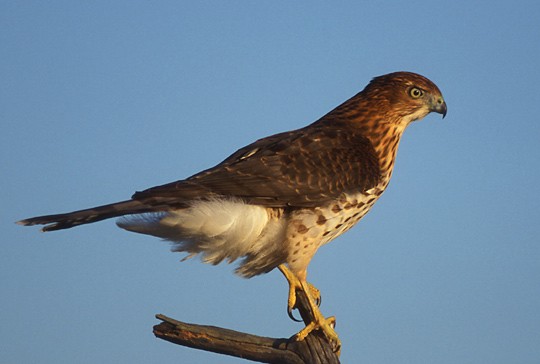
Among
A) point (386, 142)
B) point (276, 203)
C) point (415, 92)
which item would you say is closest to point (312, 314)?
point (276, 203)

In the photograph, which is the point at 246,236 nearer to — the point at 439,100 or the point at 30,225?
the point at 30,225

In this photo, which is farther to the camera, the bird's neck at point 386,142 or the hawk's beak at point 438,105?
the hawk's beak at point 438,105

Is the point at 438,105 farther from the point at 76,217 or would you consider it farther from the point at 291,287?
the point at 76,217

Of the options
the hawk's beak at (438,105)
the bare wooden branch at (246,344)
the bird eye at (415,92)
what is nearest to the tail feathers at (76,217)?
the bare wooden branch at (246,344)

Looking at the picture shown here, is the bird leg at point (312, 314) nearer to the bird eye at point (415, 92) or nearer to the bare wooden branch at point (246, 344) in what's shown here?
the bare wooden branch at point (246, 344)

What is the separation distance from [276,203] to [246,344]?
48.5 inches

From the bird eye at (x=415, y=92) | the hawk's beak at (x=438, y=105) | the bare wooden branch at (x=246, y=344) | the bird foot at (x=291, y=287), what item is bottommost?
the bare wooden branch at (x=246, y=344)

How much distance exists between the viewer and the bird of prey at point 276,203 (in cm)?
659

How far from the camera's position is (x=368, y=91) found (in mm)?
8172

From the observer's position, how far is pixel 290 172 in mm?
7113

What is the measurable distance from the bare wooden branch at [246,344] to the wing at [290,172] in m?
1.04

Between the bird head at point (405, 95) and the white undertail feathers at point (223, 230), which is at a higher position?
the bird head at point (405, 95)

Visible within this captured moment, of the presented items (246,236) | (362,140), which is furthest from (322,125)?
(246,236)

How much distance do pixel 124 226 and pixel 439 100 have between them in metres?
3.60
